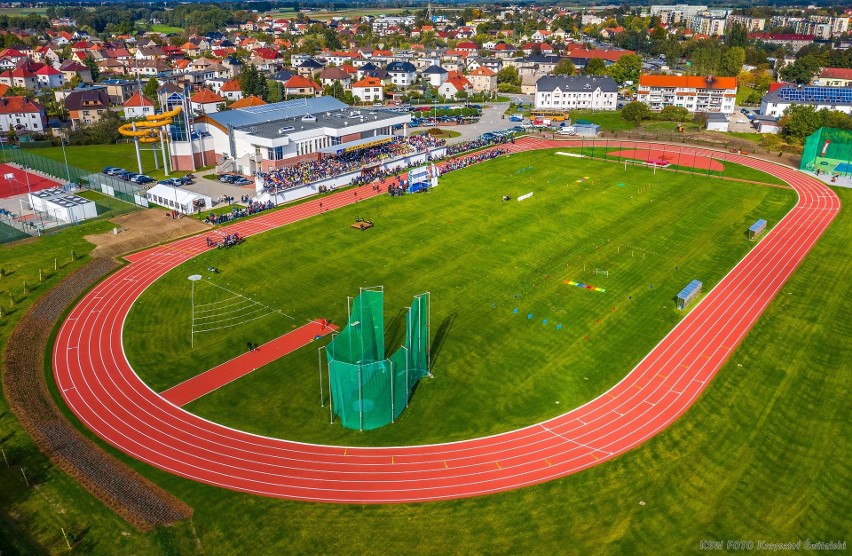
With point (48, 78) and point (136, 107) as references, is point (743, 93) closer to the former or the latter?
point (136, 107)

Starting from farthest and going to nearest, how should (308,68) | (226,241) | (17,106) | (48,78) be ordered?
(308,68), (48,78), (17,106), (226,241)

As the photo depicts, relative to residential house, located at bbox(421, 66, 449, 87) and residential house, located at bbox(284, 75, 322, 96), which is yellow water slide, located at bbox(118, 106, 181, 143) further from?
residential house, located at bbox(421, 66, 449, 87)

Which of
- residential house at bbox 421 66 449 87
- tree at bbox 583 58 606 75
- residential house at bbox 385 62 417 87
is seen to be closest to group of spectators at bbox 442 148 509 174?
residential house at bbox 421 66 449 87

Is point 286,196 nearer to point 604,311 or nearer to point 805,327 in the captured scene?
point 604,311

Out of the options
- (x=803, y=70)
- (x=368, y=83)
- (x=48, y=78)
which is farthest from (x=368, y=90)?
(x=803, y=70)

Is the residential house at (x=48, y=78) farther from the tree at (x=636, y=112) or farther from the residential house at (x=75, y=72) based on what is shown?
the tree at (x=636, y=112)

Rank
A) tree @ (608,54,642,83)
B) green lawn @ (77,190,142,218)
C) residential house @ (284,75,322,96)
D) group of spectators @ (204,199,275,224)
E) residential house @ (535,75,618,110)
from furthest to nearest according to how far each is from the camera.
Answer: tree @ (608,54,642,83) < residential house @ (284,75,322,96) < residential house @ (535,75,618,110) < green lawn @ (77,190,142,218) < group of spectators @ (204,199,275,224)
